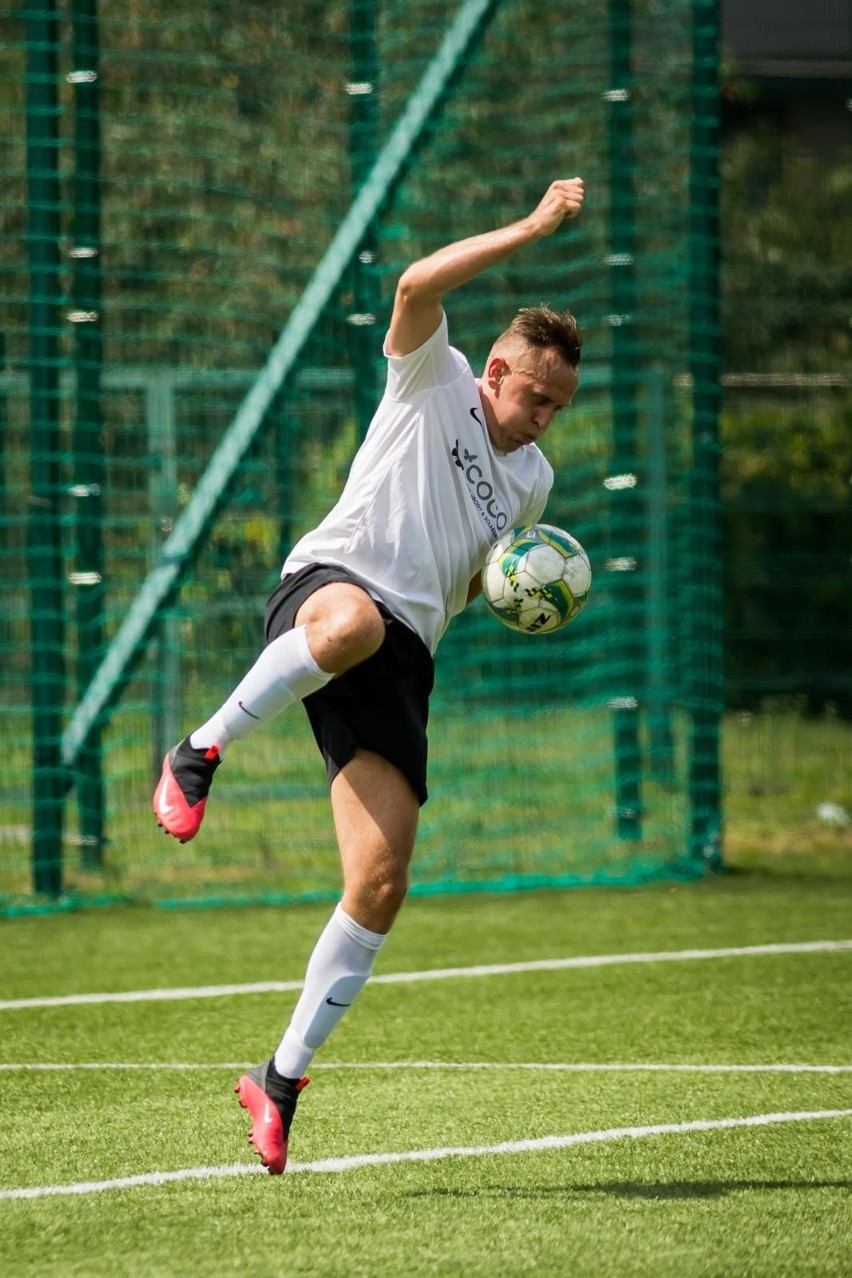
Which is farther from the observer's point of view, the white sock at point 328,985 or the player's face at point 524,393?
the player's face at point 524,393

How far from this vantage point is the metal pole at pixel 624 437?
10469 mm

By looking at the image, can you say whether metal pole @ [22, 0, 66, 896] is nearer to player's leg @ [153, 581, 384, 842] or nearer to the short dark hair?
player's leg @ [153, 581, 384, 842]

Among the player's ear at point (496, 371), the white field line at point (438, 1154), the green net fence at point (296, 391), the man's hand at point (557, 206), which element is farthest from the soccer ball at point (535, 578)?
the green net fence at point (296, 391)

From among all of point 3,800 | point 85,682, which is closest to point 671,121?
point 85,682

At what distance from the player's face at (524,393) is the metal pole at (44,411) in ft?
16.0

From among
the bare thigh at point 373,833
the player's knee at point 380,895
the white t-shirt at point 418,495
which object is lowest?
the player's knee at point 380,895

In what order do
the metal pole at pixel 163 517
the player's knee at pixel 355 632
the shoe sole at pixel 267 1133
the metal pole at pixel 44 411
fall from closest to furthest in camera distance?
the shoe sole at pixel 267 1133 < the player's knee at pixel 355 632 < the metal pole at pixel 44 411 < the metal pole at pixel 163 517

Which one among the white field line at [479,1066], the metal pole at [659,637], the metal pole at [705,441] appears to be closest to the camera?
the white field line at [479,1066]

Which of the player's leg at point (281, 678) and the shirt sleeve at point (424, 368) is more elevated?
the shirt sleeve at point (424, 368)

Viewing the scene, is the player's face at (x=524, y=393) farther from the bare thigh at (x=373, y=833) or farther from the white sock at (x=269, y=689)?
the bare thigh at (x=373, y=833)

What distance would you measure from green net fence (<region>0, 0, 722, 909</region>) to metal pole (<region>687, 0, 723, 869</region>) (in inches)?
0.7

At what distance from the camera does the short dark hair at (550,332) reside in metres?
5.14

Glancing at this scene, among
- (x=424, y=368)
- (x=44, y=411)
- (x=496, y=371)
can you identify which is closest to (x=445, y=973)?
(x=496, y=371)

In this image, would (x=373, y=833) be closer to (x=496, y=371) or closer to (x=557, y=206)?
(x=496, y=371)
